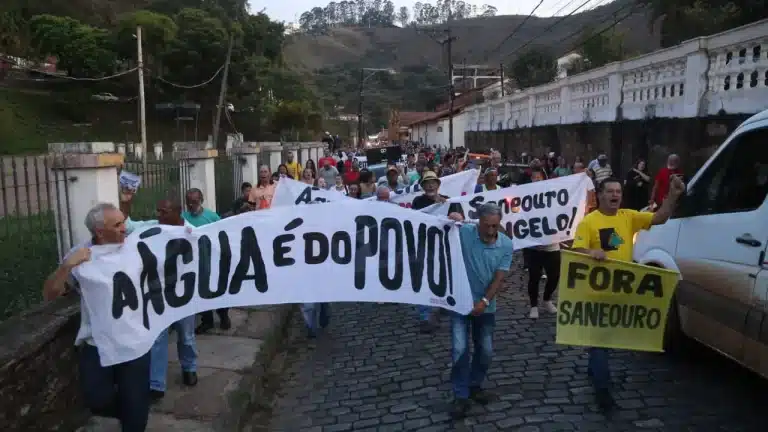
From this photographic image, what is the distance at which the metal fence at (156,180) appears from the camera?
7.66 m

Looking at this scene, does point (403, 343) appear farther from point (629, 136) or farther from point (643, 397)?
point (629, 136)

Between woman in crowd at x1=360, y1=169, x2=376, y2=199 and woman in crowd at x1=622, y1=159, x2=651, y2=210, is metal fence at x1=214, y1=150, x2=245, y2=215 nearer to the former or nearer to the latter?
woman in crowd at x1=360, y1=169, x2=376, y2=199

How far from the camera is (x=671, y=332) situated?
6.04 m

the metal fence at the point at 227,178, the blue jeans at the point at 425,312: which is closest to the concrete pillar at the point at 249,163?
the metal fence at the point at 227,178

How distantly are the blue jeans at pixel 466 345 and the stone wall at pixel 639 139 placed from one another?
7.22 m

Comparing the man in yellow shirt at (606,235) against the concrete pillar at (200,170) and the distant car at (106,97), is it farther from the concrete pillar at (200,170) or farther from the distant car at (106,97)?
the distant car at (106,97)

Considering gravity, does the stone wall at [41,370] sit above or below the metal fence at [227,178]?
below

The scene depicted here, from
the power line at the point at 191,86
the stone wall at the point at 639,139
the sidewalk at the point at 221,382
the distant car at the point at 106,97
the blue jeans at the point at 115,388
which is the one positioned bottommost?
the sidewalk at the point at 221,382

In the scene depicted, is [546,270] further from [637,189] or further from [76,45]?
[76,45]

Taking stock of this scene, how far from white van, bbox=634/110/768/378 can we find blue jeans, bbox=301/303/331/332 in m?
3.63

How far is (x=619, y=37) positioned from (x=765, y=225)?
42262 mm

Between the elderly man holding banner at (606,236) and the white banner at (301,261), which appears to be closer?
the white banner at (301,261)

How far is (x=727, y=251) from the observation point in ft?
16.3

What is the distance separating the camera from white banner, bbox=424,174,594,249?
7.96 metres
